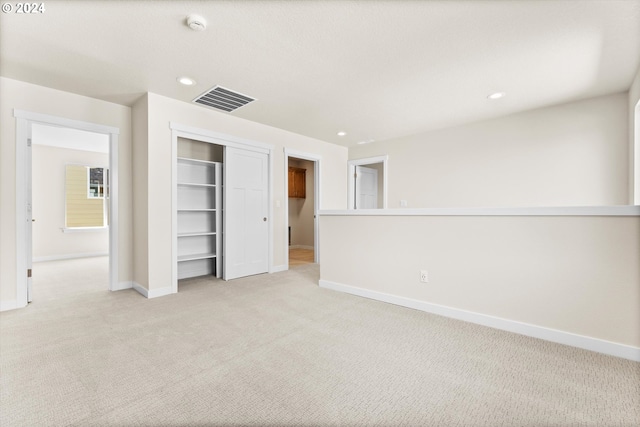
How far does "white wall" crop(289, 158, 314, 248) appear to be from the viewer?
25.6ft

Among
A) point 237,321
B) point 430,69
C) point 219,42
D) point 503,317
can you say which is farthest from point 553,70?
point 237,321

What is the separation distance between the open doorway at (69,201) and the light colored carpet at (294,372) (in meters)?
3.48

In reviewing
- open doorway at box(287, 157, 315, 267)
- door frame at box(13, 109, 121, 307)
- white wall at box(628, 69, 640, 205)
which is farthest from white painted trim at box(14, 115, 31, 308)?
white wall at box(628, 69, 640, 205)

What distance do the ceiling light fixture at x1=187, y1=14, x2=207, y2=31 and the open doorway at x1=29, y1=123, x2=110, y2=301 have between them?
446cm

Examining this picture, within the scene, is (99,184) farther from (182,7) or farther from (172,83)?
(182,7)

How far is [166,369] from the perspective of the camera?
6.01ft

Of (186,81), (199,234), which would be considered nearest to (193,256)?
(199,234)

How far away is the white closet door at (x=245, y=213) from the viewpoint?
13.8 feet

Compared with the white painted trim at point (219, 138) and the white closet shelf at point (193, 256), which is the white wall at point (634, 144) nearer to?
the white painted trim at point (219, 138)

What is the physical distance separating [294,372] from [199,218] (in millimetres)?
Answer: 3297

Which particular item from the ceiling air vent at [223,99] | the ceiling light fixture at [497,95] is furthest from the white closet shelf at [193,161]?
the ceiling light fixture at [497,95]

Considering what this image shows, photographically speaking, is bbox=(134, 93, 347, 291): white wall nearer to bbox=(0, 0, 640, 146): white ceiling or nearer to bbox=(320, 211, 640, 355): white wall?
bbox=(0, 0, 640, 146): white ceiling

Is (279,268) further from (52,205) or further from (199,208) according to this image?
(52,205)

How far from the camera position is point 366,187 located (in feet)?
21.9
